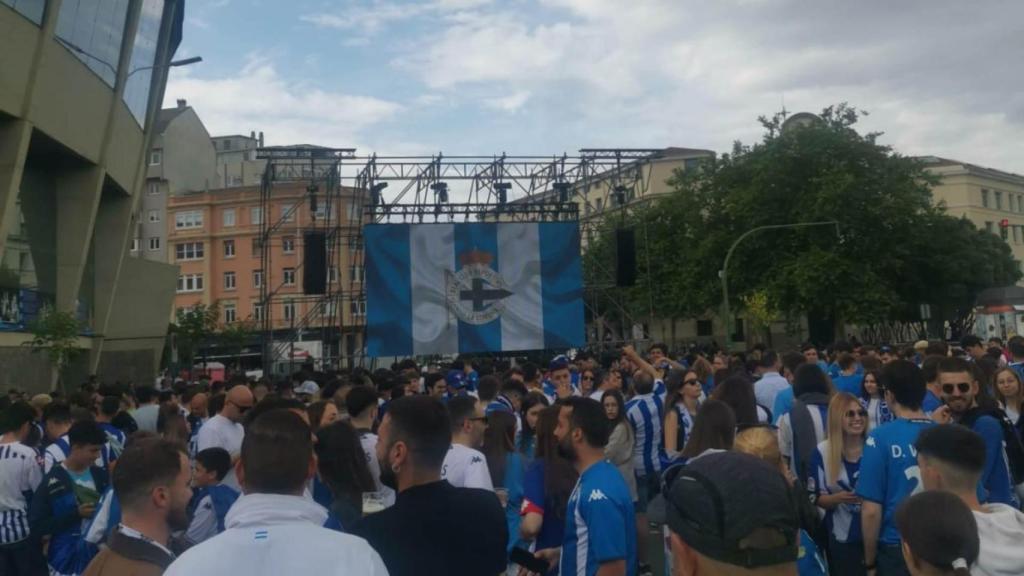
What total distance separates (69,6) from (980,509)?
77.6ft

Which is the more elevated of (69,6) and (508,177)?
(69,6)

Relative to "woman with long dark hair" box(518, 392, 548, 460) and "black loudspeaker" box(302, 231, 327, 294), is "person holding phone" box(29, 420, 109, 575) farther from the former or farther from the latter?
"black loudspeaker" box(302, 231, 327, 294)

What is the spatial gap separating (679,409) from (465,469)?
120 inches

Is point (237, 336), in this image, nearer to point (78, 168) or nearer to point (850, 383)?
point (78, 168)

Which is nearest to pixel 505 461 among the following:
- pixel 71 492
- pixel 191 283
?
pixel 71 492

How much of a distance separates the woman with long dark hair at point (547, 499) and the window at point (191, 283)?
6759 centimetres

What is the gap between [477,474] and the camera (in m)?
5.45

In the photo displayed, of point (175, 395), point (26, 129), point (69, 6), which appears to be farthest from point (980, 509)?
point (69, 6)

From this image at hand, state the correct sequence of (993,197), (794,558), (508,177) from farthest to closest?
(993,197) < (508,177) < (794,558)

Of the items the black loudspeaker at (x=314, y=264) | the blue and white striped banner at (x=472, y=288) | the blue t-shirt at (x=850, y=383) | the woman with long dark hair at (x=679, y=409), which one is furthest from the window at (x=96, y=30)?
the blue t-shirt at (x=850, y=383)

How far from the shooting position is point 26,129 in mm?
20578

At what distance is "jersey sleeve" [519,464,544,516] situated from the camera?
217 inches

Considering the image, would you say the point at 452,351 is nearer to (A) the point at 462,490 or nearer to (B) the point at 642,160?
(B) the point at 642,160

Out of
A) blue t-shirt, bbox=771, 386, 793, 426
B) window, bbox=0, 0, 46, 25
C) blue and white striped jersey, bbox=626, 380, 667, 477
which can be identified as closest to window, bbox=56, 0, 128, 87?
window, bbox=0, 0, 46, 25
